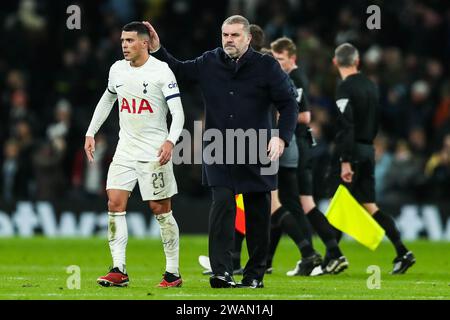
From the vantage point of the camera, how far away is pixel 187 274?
13.9 metres

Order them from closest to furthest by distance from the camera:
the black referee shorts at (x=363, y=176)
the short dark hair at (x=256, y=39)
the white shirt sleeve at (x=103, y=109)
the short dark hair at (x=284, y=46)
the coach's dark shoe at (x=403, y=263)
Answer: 1. the white shirt sleeve at (x=103, y=109)
2. the short dark hair at (x=256, y=39)
3. the short dark hair at (x=284, y=46)
4. the coach's dark shoe at (x=403, y=263)
5. the black referee shorts at (x=363, y=176)

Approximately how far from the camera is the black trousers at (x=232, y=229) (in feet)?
37.0

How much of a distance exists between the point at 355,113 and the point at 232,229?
3.43 m

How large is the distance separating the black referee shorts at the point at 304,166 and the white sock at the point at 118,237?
3183mm

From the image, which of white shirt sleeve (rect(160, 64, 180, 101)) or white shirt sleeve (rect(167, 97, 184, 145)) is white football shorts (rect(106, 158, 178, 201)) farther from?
white shirt sleeve (rect(160, 64, 180, 101))

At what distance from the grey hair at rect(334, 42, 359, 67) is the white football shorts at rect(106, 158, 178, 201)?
326 cm

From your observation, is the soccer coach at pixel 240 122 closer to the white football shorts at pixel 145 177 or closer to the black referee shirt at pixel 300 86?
the white football shorts at pixel 145 177

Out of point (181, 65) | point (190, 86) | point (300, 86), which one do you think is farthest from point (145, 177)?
point (190, 86)

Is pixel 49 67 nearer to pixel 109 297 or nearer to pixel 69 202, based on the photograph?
pixel 69 202

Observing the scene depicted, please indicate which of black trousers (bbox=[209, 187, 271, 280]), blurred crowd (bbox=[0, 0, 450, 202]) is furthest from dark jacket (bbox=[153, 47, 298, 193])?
blurred crowd (bbox=[0, 0, 450, 202])

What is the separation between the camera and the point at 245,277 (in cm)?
1147

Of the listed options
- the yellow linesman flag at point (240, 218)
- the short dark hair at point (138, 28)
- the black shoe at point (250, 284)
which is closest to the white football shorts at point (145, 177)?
the black shoe at point (250, 284)
